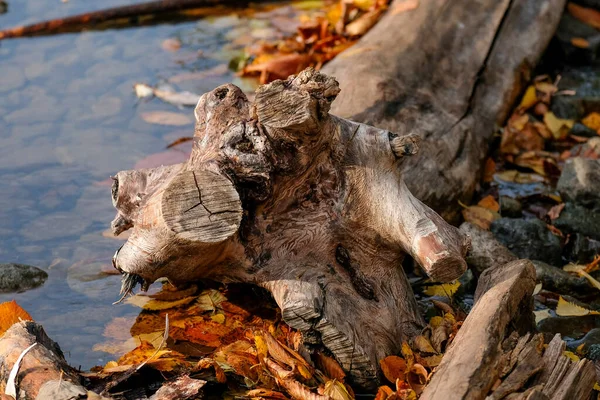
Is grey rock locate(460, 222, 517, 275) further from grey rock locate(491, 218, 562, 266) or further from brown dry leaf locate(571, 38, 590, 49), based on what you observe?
brown dry leaf locate(571, 38, 590, 49)

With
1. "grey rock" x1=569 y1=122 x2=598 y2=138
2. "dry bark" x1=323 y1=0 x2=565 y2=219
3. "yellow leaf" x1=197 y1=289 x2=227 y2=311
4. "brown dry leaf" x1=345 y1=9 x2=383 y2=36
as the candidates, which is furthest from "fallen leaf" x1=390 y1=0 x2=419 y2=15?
"yellow leaf" x1=197 y1=289 x2=227 y2=311

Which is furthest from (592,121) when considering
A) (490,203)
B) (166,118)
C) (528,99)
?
(166,118)

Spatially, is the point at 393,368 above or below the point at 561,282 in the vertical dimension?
above

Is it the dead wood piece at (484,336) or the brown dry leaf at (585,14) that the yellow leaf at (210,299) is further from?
the brown dry leaf at (585,14)

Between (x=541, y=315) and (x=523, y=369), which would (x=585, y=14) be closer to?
(x=541, y=315)

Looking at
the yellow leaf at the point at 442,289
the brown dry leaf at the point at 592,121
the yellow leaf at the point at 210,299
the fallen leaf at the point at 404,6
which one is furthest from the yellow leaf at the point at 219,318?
the brown dry leaf at the point at 592,121
